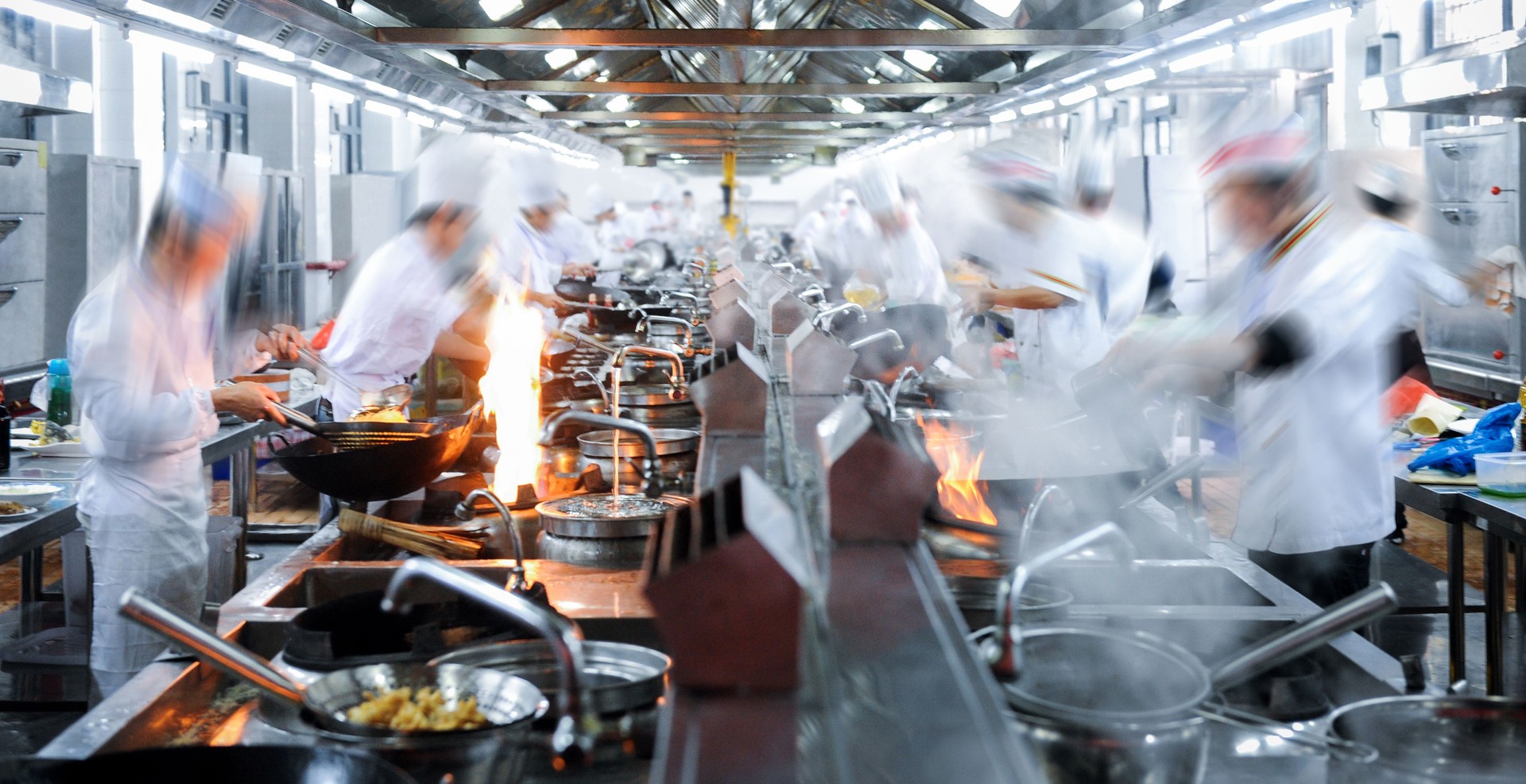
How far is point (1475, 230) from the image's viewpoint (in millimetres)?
5910

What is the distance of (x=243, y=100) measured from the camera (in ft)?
39.5

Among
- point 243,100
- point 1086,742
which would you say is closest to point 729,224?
point 243,100

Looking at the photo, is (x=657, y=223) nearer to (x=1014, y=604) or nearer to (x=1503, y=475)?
(x=1503, y=475)

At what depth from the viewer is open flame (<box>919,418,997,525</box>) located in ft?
7.49

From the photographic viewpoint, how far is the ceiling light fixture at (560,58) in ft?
25.2

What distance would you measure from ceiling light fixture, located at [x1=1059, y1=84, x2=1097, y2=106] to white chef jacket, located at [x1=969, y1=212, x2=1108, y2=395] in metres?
1.12

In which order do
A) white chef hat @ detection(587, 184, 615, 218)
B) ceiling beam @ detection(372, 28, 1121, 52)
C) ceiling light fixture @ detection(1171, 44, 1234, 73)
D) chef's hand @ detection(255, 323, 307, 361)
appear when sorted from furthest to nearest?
white chef hat @ detection(587, 184, 615, 218) < ceiling beam @ detection(372, 28, 1121, 52) < ceiling light fixture @ detection(1171, 44, 1234, 73) < chef's hand @ detection(255, 323, 307, 361)

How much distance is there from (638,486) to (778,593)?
1.90 m

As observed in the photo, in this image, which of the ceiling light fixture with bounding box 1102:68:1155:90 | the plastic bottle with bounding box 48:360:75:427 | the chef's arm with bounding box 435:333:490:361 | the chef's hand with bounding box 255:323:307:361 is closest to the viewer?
the chef's hand with bounding box 255:323:307:361

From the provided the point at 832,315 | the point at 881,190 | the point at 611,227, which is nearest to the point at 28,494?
the point at 832,315

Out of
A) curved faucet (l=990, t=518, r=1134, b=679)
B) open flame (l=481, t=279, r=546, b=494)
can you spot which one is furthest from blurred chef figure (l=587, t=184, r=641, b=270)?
curved faucet (l=990, t=518, r=1134, b=679)

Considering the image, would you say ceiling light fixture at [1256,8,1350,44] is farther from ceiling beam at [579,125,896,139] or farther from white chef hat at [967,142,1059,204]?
ceiling beam at [579,125,896,139]

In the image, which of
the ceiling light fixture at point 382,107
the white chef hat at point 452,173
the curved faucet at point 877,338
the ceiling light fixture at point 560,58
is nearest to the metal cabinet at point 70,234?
the ceiling light fixture at point 382,107

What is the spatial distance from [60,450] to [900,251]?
5405 millimetres
